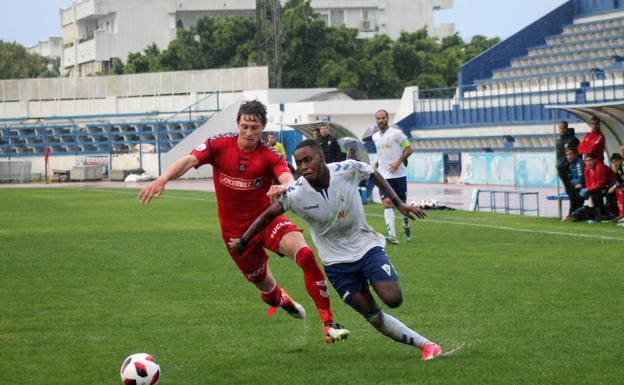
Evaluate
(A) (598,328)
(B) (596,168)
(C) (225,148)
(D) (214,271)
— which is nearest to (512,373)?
(A) (598,328)

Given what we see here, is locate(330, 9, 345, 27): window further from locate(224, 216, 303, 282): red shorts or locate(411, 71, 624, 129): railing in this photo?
locate(224, 216, 303, 282): red shorts

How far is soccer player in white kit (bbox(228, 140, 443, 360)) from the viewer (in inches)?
348

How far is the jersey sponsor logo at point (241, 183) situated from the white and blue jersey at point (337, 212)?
50.2 inches

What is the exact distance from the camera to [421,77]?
7575 cm

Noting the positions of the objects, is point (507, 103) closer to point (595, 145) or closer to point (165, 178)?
point (595, 145)

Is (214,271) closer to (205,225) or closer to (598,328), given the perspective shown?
(598,328)

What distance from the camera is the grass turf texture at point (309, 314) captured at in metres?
8.59

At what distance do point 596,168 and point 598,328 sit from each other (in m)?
13.6

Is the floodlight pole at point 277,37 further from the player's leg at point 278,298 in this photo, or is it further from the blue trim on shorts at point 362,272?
the blue trim on shorts at point 362,272

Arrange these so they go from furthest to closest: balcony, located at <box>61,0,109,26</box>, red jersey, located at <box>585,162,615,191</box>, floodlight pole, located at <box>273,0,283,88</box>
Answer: balcony, located at <box>61,0,109,26</box> < floodlight pole, located at <box>273,0,283,88</box> < red jersey, located at <box>585,162,615,191</box>

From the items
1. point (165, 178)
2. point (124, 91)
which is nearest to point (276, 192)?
point (165, 178)

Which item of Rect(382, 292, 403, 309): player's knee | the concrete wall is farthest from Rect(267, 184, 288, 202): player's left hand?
the concrete wall

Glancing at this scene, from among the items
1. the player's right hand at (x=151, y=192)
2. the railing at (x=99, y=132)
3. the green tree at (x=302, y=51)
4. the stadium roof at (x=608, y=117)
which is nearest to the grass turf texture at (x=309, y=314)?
the player's right hand at (x=151, y=192)

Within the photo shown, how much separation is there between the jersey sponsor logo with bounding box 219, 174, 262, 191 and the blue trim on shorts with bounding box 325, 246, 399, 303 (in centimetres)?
147
